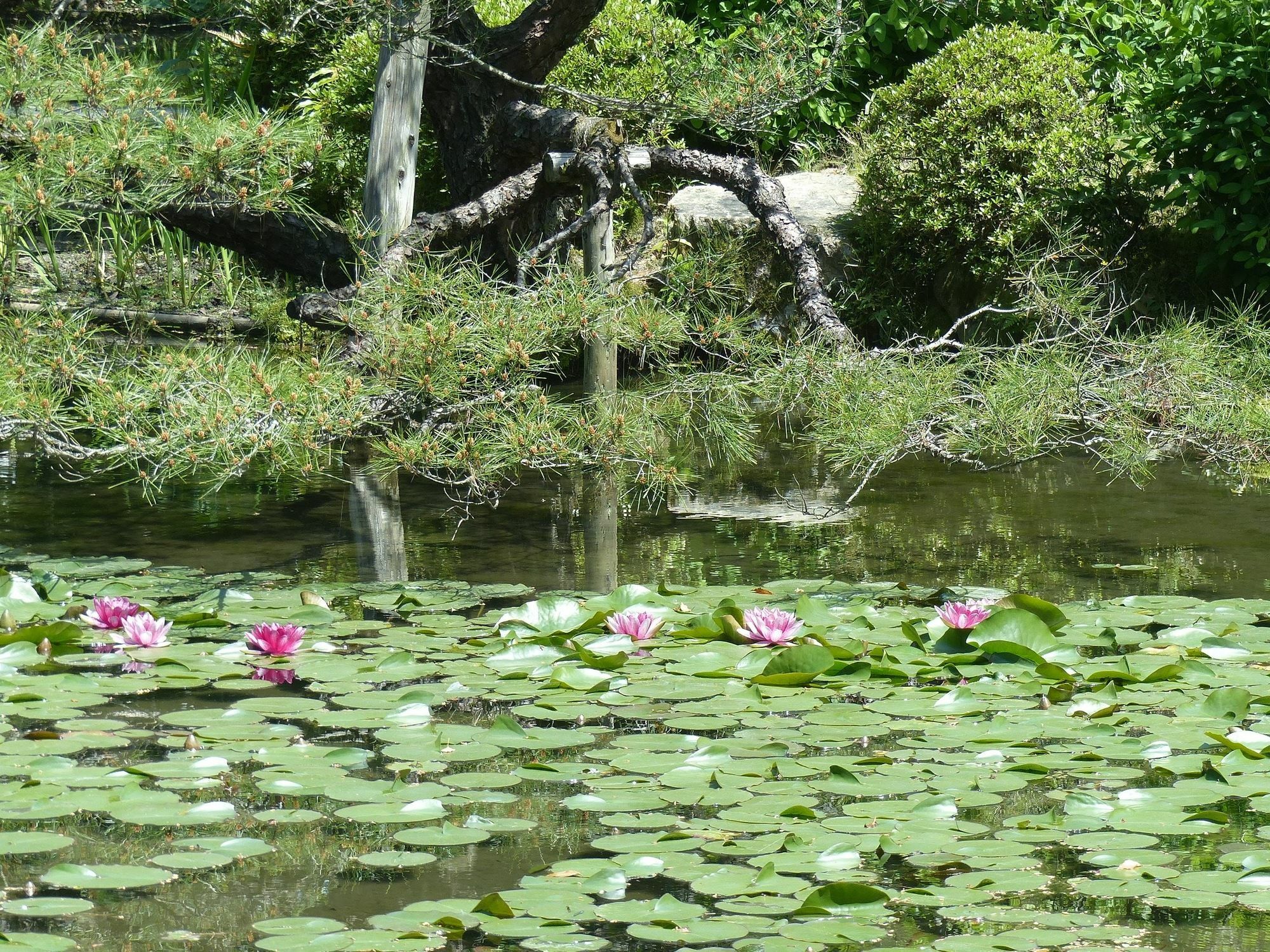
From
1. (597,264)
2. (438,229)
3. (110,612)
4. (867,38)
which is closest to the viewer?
(110,612)

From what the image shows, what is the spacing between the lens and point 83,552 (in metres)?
4.15

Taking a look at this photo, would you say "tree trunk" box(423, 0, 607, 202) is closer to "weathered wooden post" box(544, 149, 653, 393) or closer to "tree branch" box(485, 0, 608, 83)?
"tree branch" box(485, 0, 608, 83)

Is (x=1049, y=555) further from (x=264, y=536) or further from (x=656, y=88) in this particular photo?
(x=264, y=536)

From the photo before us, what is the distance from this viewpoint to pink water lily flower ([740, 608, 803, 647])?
3.01m

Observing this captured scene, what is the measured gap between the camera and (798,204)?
830 centimetres

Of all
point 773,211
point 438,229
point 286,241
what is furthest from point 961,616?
point 286,241

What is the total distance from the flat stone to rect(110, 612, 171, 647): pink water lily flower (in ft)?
17.4

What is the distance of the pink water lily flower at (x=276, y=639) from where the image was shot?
291 centimetres

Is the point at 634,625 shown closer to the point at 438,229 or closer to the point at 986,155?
the point at 438,229

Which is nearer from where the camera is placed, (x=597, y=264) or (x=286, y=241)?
(x=597, y=264)

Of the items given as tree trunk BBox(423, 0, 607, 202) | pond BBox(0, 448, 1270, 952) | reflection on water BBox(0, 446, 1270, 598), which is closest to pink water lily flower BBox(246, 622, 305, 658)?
pond BBox(0, 448, 1270, 952)

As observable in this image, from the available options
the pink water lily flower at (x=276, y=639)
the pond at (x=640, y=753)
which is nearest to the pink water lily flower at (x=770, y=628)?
the pond at (x=640, y=753)

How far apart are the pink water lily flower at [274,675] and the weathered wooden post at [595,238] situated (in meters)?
2.22

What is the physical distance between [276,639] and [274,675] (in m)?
0.08
